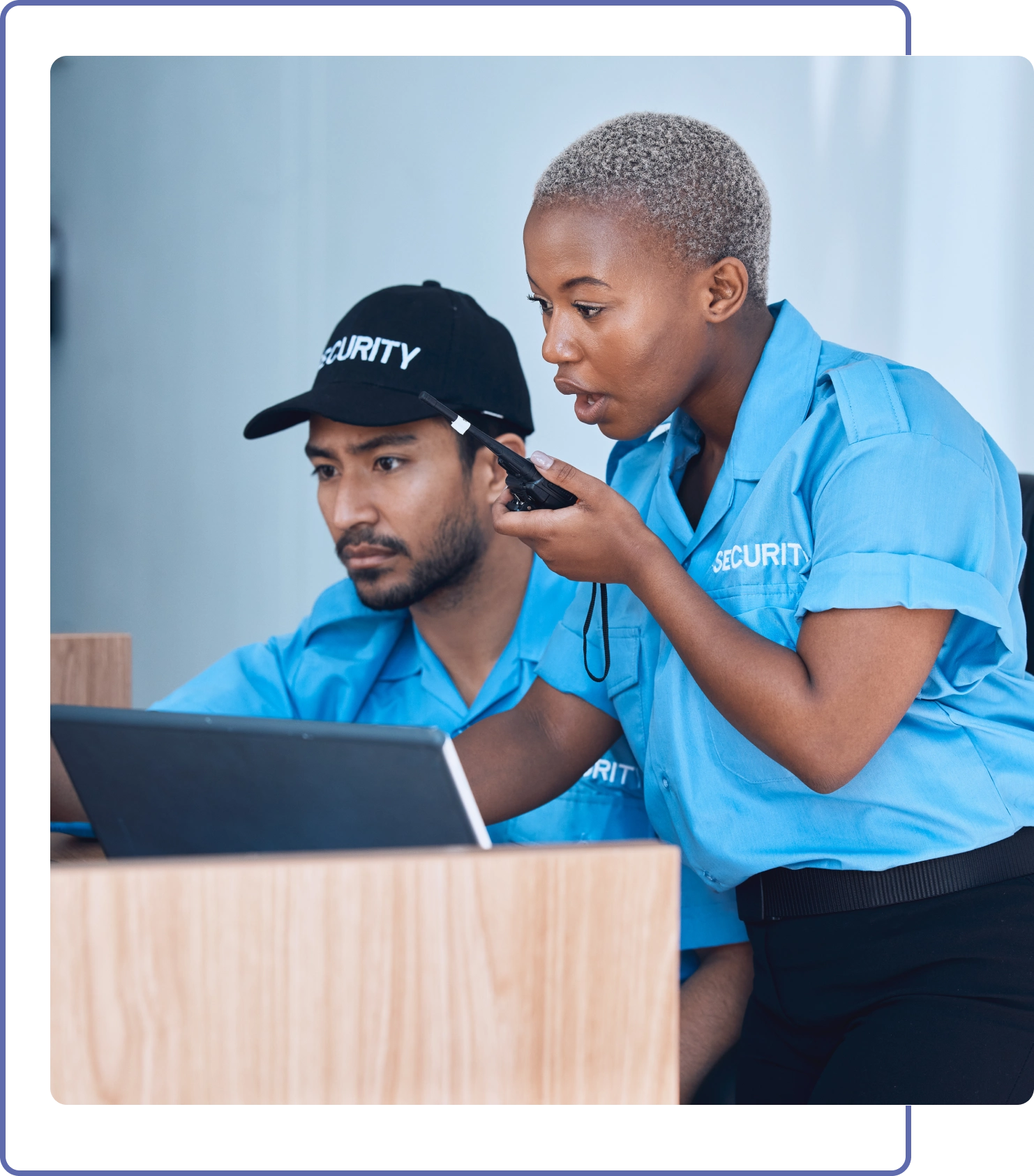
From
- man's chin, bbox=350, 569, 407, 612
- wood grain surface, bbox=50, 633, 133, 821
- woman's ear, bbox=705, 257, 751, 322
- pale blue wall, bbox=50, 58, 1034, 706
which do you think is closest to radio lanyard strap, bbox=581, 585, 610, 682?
woman's ear, bbox=705, 257, 751, 322

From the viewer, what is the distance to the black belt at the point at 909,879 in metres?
0.92

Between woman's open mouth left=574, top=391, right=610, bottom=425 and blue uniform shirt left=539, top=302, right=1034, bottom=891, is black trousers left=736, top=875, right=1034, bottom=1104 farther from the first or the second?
woman's open mouth left=574, top=391, right=610, bottom=425

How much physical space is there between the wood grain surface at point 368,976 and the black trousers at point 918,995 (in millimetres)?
374

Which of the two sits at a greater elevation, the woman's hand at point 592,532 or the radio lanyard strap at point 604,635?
the woman's hand at point 592,532

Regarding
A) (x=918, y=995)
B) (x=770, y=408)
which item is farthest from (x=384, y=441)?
(x=918, y=995)

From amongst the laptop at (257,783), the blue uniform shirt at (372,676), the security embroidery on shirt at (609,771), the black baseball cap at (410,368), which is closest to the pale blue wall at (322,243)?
the black baseball cap at (410,368)

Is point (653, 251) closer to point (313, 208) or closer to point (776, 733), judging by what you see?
point (776, 733)

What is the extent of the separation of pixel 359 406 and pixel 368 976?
0.94 metres

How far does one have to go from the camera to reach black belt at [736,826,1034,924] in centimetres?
92

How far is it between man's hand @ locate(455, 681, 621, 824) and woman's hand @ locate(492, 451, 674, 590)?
282 millimetres

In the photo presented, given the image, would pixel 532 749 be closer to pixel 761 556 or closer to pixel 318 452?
pixel 761 556

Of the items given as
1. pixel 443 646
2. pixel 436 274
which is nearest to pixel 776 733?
pixel 443 646

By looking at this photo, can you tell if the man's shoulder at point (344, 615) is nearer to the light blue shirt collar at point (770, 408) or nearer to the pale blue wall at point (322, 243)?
the light blue shirt collar at point (770, 408)
